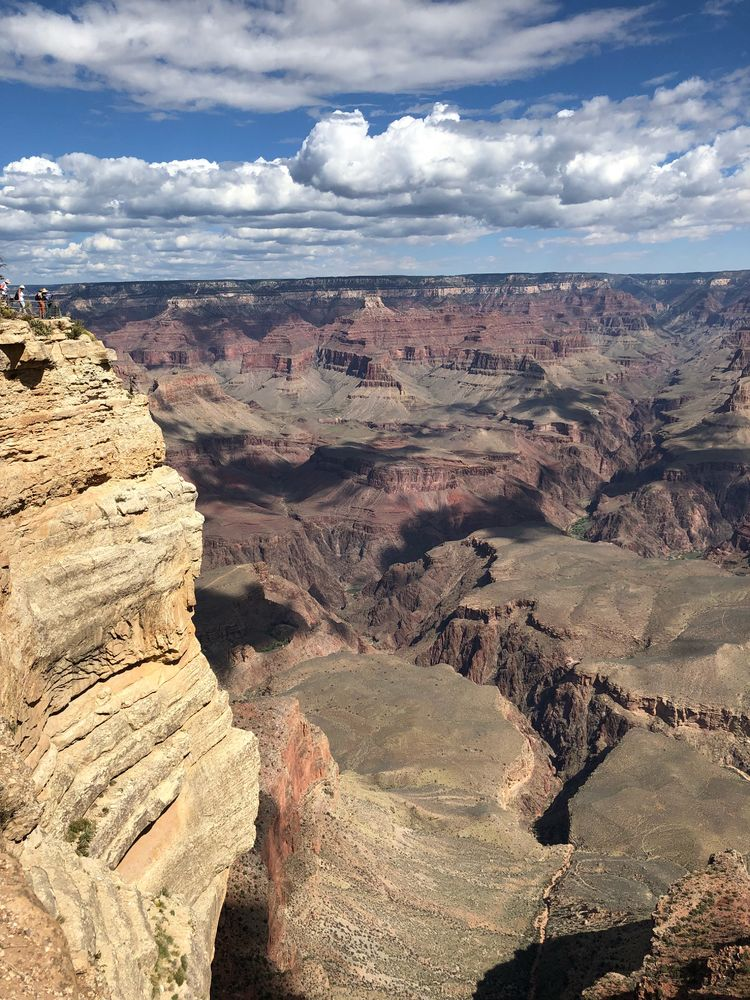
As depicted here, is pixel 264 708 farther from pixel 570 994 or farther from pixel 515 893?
pixel 570 994

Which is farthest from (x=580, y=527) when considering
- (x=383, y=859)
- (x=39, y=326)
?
(x=39, y=326)

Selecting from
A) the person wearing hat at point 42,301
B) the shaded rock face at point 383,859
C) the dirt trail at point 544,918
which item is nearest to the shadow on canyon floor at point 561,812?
the shaded rock face at point 383,859

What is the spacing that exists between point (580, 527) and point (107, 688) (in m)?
174

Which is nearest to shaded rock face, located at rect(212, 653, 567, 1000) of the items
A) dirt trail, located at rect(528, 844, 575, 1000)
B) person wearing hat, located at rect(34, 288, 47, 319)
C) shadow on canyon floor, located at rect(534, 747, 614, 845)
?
dirt trail, located at rect(528, 844, 575, 1000)

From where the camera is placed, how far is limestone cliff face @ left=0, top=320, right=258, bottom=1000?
1848 centimetres

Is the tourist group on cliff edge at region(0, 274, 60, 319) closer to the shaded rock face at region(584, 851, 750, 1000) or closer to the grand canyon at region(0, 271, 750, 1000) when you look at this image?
the grand canyon at region(0, 271, 750, 1000)

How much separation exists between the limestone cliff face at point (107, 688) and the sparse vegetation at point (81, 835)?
0.04m

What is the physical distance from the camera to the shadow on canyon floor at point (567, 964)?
3916 centimetres

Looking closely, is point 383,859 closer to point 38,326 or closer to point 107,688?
point 107,688

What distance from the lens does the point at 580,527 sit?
186125 mm

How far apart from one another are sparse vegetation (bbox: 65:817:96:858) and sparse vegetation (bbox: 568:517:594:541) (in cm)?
16623

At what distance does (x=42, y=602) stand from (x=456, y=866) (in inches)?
1565

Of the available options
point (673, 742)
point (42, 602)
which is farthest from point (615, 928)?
point (42, 602)

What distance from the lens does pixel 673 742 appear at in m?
72.1
